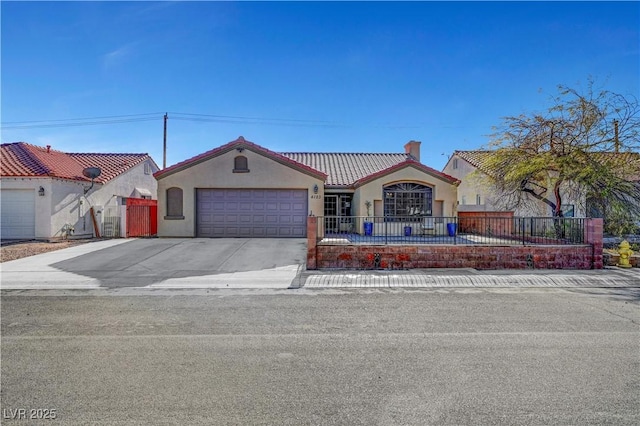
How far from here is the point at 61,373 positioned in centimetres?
411

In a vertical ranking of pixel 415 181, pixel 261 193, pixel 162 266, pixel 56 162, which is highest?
pixel 56 162

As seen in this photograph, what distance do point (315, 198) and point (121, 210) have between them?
31.8 feet

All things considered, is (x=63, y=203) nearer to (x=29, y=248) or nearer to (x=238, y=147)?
(x=29, y=248)

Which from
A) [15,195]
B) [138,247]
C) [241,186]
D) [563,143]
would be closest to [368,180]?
[241,186]

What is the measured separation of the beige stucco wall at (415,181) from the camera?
1753 cm

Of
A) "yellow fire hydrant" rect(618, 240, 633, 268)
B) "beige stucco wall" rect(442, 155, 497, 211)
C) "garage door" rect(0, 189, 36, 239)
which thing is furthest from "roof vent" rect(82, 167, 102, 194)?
"yellow fire hydrant" rect(618, 240, 633, 268)

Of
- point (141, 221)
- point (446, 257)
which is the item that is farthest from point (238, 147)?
point (446, 257)

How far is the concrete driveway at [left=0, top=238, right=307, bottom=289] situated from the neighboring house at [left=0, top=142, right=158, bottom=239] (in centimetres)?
341

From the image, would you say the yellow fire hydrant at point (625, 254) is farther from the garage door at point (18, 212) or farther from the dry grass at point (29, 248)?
the garage door at point (18, 212)

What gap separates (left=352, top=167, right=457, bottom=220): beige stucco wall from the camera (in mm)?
17531

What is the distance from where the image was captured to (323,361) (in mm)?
4461

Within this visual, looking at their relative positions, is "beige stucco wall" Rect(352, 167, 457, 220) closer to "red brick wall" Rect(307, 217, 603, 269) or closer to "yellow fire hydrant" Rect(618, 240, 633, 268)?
"red brick wall" Rect(307, 217, 603, 269)

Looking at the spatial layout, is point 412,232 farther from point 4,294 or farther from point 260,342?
point 4,294

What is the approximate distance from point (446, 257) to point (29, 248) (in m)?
15.4
